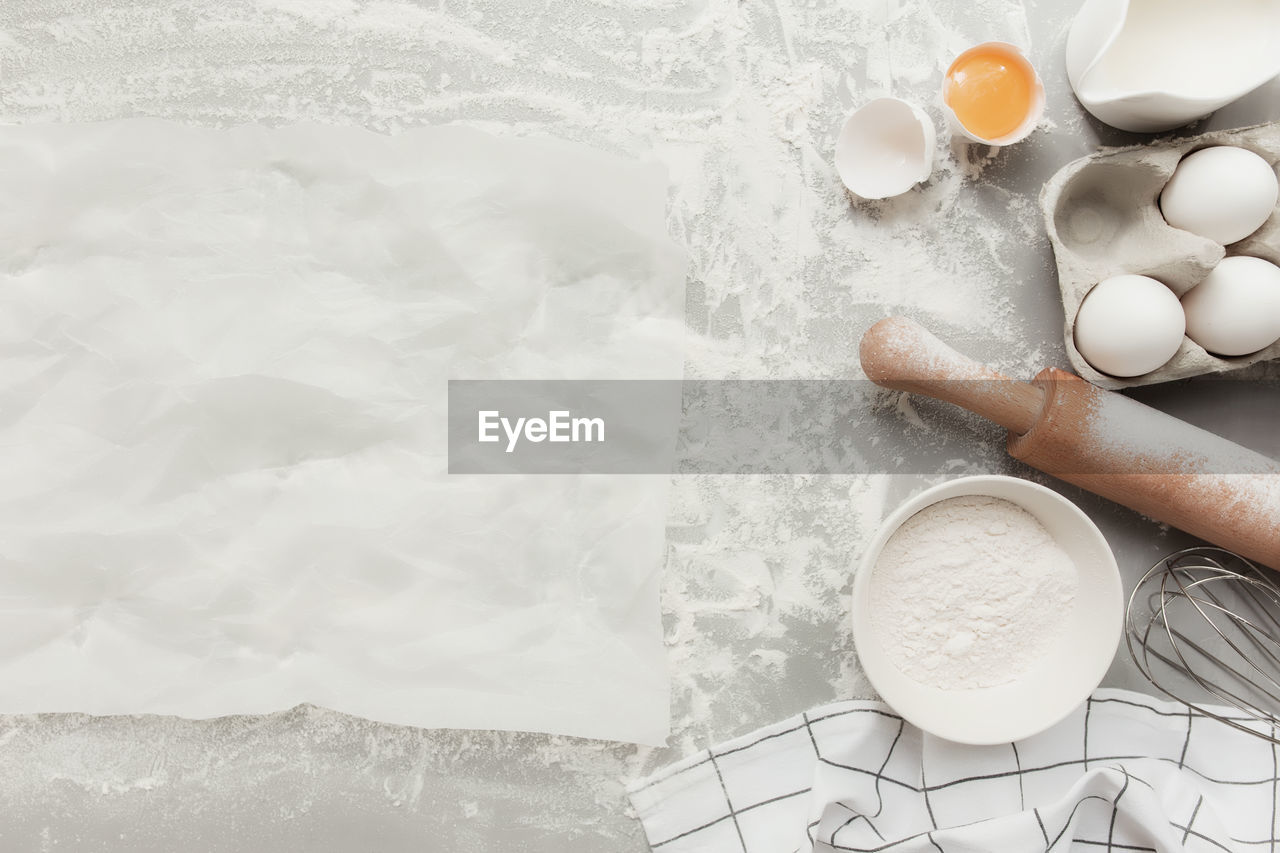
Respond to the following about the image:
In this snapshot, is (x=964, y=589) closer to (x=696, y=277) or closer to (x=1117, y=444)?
(x=1117, y=444)

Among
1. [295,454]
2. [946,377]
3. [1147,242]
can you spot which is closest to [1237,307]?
[1147,242]

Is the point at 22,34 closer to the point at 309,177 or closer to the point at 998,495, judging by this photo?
the point at 309,177

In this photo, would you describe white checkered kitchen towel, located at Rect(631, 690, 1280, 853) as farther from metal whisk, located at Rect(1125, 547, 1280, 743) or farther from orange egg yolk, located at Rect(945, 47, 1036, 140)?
orange egg yolk, located at Rect(945, 47, 1036, 140)

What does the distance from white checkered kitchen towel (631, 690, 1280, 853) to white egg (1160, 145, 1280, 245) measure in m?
0.40

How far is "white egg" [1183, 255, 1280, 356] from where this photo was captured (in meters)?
0.58

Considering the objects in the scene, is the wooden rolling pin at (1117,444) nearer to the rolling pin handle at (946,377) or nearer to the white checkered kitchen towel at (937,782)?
the rolling pin handle at (946,377)

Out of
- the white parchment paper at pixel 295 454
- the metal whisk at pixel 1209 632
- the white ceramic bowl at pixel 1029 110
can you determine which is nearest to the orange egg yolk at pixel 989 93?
the white ceramic bowl at pixel 1029 110

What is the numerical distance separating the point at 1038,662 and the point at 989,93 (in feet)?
1.59

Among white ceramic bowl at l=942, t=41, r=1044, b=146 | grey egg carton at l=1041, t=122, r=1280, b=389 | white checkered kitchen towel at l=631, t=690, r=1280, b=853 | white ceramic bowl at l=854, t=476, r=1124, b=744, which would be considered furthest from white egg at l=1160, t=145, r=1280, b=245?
white checkered kitchen towel at l=631, t=690, r=1280, b=853

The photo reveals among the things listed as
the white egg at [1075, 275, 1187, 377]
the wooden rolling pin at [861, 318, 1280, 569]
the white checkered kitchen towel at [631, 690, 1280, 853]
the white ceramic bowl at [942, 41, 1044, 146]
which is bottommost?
the white checkered kitchen towel at [631, 690, 1280, 853]

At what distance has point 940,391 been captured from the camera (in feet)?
2.00

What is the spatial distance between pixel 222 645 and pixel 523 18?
2.03 feet

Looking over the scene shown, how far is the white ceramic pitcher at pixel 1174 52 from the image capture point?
2.04ft

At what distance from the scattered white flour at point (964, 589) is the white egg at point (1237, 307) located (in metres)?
0.21
